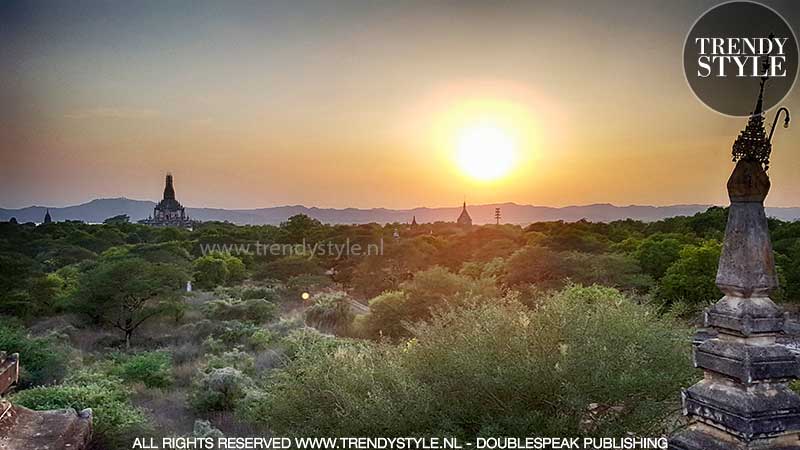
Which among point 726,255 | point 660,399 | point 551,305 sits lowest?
point 660,399

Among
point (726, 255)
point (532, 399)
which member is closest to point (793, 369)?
point (726, 255)

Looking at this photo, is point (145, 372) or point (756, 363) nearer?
point (756, 363)

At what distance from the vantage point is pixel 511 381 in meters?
6.68

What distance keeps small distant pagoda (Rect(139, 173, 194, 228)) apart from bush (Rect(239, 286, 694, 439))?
244ft

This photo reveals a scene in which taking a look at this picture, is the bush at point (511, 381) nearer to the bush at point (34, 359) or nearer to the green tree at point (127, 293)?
the bush at point (34, 359)

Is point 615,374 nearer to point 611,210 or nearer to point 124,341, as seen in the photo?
point 124,341

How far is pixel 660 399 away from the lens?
708cm

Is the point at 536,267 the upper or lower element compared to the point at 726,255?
lower

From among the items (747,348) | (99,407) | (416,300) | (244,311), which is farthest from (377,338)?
(747,348)

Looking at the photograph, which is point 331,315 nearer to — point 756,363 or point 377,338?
point 377,338

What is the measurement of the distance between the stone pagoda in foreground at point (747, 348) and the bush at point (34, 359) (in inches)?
482

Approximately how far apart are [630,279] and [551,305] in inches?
595

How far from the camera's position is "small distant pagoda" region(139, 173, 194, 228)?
77.5 meters

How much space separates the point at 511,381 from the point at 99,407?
6.51 meters
